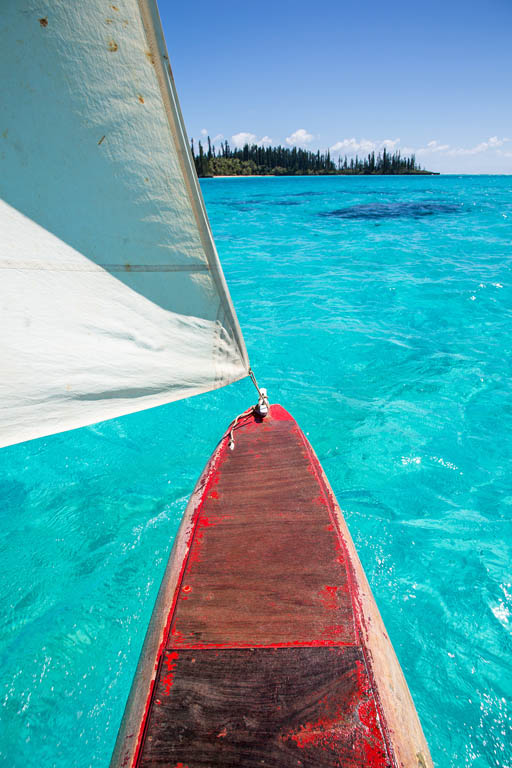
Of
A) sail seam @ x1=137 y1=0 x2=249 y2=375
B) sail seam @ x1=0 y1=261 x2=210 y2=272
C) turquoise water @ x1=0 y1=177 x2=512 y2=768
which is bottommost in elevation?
turquoise water @ x1=0 y1=177 x2=512 y2=768

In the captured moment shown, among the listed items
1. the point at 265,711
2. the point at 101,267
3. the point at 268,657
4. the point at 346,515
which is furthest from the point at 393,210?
the point at 265,711

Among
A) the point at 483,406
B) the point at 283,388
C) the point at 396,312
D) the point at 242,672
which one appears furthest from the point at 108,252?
the point at 396,312

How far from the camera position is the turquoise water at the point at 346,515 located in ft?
10.2

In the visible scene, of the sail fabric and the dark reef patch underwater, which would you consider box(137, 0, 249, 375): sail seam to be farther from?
the dark reef patch underwater

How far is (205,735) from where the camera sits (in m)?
1.71

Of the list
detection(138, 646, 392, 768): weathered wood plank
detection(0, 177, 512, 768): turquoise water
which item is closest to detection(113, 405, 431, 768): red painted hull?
detection(138, 646, 392, 768): weathered wood plank

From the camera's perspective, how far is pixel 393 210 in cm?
3136

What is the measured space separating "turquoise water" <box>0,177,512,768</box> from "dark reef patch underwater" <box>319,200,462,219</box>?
2090cm

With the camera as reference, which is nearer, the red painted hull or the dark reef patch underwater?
the red painted hull

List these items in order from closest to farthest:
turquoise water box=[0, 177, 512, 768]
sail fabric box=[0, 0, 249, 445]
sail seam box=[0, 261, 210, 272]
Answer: sail fabric box=[0, 0, 249, 445] < sail seam box=[0, 261, 210, 272] < turquoise water box=[0, 177, 512, 768]

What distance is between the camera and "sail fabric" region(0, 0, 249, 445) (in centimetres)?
195

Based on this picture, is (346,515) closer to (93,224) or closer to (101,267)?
(101,267)

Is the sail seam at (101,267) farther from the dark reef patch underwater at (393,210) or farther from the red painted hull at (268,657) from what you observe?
the dark reef patch underwater at (393,210)

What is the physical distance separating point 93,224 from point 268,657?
2675mm
